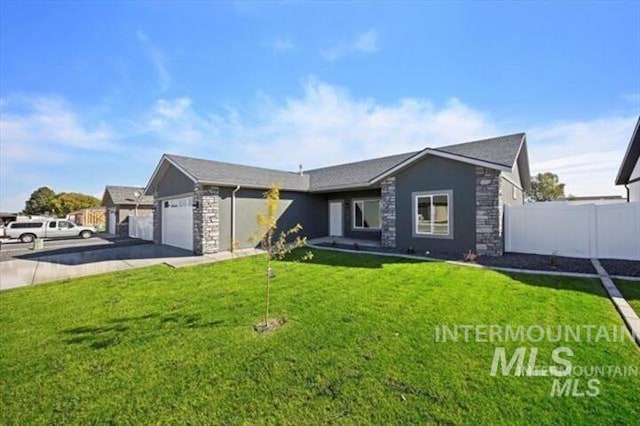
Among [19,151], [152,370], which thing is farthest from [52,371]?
[19,151]

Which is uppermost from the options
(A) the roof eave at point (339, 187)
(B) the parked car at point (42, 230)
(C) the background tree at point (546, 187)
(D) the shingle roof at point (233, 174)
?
(C) the background tree at point (546, 187)

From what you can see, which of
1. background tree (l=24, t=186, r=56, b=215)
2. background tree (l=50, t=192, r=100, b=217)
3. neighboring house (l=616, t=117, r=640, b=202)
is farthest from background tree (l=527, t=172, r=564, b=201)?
background tree (l=24, t=186, r=56, b=215)

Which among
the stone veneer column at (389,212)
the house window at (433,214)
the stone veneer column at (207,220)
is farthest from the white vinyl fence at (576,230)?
the stone veneer column at (207,220)

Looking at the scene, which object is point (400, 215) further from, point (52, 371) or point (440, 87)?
point (52, 371)

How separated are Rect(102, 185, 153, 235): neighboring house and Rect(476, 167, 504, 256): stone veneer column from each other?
2505cm

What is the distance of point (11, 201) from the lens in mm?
58250

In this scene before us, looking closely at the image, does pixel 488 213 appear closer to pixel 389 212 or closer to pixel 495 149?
pixel 495 149

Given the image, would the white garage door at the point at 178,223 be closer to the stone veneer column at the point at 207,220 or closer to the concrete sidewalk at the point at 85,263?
the concrete sidewalk at the point at 85,263

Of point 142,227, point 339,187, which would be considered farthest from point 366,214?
point 142,227

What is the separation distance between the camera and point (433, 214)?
480 inches

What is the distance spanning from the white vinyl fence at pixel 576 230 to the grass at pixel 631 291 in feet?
12.0

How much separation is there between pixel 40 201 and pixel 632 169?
77755mm

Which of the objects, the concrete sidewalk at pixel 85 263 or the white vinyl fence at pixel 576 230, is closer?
the concrete sidewalk at pixel 85 263

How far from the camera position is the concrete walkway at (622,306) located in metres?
4.53
